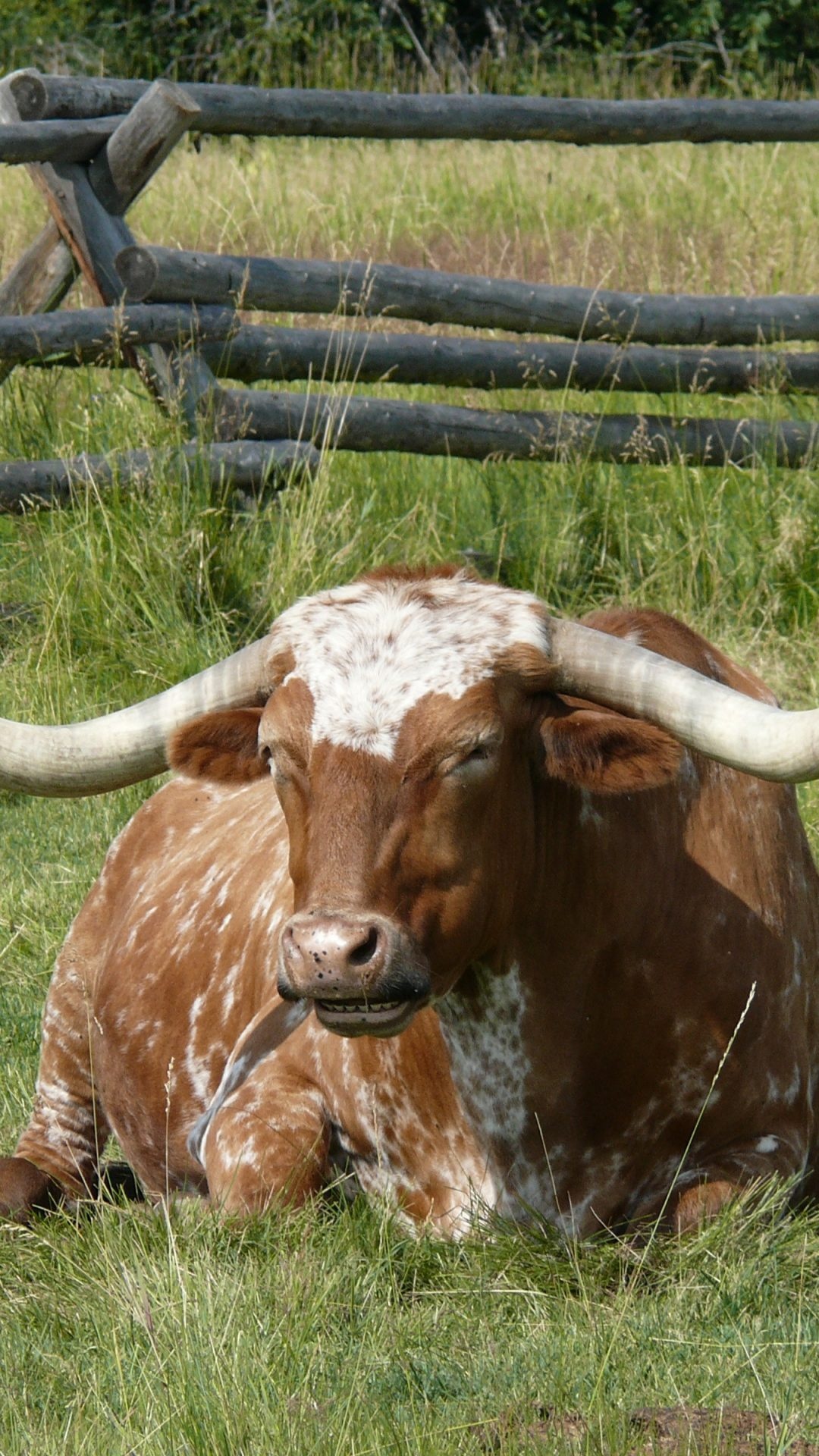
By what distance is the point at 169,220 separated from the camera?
1087 centimetres

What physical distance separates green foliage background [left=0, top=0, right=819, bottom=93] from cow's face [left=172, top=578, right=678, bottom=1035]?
17647 mm

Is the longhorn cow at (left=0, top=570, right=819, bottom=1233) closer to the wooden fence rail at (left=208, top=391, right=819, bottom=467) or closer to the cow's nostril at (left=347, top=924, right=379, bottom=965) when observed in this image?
the cow's nostril at (left=347, top=924, right=379, bottom=965)

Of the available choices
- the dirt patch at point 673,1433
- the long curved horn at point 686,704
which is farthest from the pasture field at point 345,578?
the long curved horn at point 686,704

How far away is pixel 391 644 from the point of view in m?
3.12

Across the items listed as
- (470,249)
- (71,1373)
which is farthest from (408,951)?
(470,249)

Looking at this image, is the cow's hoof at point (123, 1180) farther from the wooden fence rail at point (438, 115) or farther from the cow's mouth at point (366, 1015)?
the wooden fence rail at point (438, 115)

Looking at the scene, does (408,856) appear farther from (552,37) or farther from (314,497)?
(552,37)

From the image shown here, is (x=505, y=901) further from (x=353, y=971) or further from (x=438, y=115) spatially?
(x=438, y=115)

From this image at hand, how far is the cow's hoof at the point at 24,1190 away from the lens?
406 centimetres

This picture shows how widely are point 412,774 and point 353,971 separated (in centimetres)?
36

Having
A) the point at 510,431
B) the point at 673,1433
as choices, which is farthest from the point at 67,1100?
the point at 510,431

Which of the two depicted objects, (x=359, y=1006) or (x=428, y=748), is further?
(x=428, y=748)

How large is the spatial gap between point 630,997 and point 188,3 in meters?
21.0

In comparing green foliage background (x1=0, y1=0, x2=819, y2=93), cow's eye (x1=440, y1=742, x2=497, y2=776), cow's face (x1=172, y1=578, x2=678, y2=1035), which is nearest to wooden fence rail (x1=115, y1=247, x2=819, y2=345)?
cow's face (x1=172, y1=578, x2=678, y2=1035)
